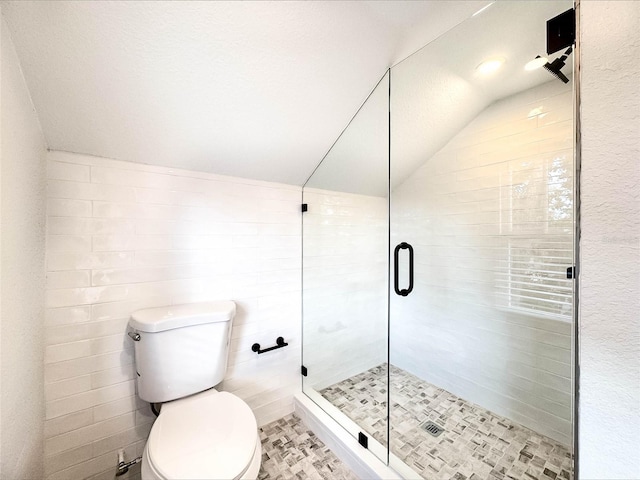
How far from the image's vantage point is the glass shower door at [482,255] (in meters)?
1.27

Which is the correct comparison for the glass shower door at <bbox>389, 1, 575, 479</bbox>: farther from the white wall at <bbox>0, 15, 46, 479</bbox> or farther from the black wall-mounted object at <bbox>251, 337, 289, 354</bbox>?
the white wall at <bbox>0, 15, 46, 479</bbox>

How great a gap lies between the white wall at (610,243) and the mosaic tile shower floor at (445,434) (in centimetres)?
84

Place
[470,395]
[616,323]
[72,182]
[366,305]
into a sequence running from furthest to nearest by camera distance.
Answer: [366,305], [470,395], [72,182], [616,323]

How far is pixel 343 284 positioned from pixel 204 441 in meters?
1.27

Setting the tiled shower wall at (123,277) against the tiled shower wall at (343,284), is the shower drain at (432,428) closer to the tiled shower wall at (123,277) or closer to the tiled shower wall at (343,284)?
the tiled shower wall at (343,284)

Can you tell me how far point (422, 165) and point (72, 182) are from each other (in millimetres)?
2041

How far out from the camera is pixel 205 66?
3.20 ft

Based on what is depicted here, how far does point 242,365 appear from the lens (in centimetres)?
158

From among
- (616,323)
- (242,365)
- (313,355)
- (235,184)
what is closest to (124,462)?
(242,365)

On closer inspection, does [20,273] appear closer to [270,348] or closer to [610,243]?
[270,348]

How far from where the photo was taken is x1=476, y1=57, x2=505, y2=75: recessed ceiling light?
50.6 inches

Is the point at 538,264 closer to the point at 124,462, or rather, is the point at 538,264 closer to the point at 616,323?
the point at 616,323

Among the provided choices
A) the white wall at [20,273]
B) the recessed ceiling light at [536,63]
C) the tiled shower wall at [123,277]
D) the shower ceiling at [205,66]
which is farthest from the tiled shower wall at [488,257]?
the white wall at [20,273]

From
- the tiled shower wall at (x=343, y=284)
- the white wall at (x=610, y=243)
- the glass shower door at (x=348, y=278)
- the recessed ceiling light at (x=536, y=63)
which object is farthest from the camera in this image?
the tiled shower wall at (x=343, y=284)
